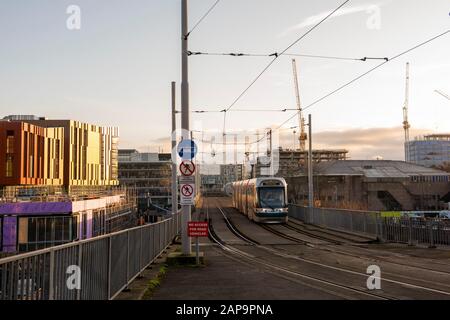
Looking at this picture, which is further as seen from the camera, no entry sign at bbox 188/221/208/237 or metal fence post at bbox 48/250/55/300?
no entry sign at bbox 188/221/208/237

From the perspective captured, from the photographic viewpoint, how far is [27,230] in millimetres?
52000

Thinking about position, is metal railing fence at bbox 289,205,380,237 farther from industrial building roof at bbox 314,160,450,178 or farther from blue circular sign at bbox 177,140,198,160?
industrial building roof at bbox 314,160,450,178

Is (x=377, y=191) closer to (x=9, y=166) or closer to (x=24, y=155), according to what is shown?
(x=24, y=155)

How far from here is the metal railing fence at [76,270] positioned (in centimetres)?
533

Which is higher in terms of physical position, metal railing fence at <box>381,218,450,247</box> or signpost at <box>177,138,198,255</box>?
signpost at <box>177,138,198,255</box>

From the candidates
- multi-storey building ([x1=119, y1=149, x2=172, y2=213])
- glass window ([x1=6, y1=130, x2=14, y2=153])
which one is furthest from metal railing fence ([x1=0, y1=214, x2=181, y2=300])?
multi-storey building ([x1=119, y1=149, x2=172, y2=213])

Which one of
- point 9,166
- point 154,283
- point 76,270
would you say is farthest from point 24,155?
point 76,270

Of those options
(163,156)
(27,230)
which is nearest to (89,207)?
(27,230)

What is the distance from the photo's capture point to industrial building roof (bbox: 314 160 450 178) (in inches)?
4190

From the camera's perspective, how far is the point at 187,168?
15.5 meters

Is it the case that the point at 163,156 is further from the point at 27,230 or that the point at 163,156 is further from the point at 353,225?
the point at 353,225

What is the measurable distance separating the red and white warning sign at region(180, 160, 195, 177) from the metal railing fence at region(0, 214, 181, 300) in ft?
10.6

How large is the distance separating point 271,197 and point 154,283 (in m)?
26.8

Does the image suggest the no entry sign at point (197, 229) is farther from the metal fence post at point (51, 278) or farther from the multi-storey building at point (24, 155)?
the multi-storey building at point (24, 155)
